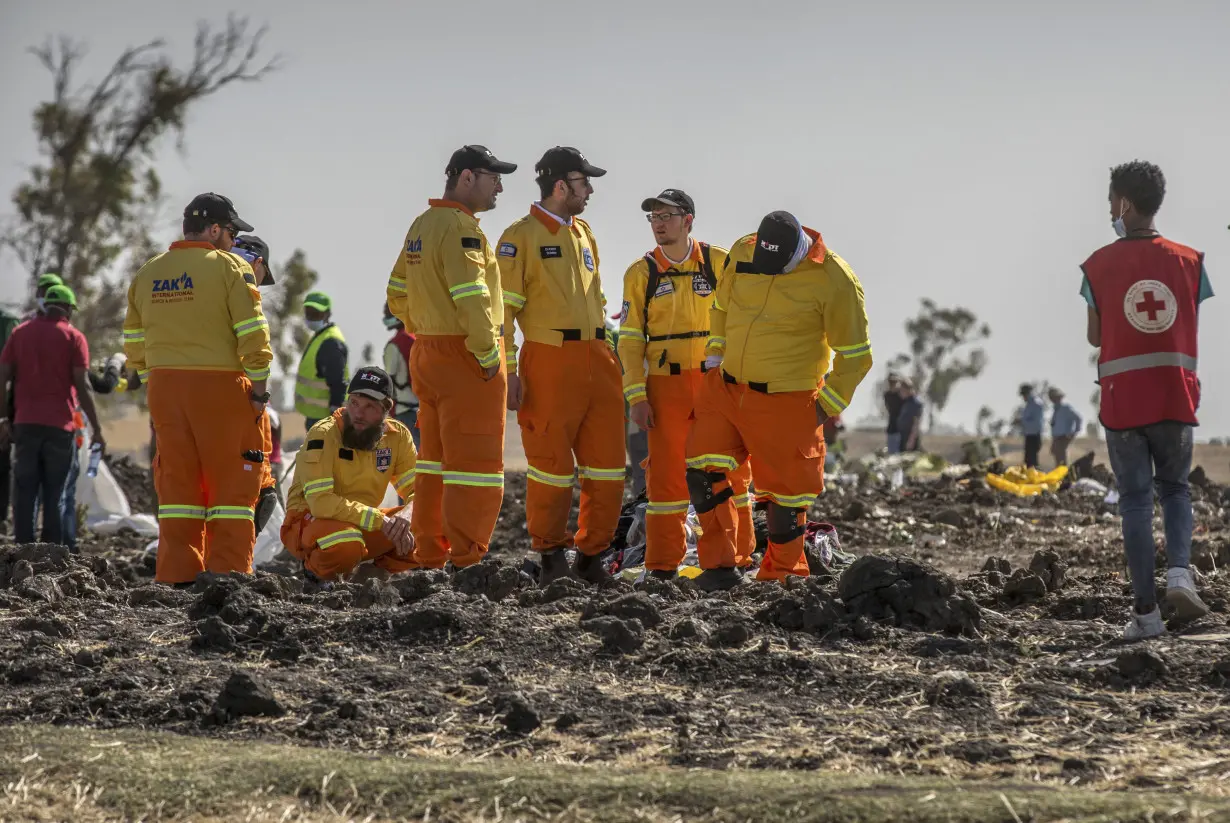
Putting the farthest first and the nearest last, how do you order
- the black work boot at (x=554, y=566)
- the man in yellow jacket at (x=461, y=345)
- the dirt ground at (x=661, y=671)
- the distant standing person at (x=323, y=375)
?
the distant standing person at (x=323, y=375)
the black work boot at (x=554, y=566)
the man in yellow jacket at (x=461, y=345)
the dirt ground at (x=661, y=671)

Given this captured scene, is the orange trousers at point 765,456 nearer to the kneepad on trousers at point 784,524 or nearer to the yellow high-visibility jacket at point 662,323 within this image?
the kneepad on trousers at point 784,524

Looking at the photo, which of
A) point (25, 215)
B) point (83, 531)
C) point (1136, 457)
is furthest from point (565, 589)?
point (25, 215)

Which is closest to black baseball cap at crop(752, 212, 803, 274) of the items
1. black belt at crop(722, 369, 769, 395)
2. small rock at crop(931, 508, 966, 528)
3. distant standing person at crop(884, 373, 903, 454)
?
black belt at crop(722, 369, 769, 395)

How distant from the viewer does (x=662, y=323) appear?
923 centimetres

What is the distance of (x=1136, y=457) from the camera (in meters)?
7.06

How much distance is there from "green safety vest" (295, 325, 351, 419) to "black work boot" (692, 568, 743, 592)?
5077mm

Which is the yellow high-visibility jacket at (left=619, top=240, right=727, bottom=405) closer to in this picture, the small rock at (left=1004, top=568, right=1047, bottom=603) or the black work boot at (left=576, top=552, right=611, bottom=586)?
the black work boot at (left=576, top=552, right=611, bottom=586)

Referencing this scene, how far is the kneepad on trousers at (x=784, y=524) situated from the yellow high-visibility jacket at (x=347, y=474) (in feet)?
7.63

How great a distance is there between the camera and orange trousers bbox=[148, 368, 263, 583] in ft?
28.9

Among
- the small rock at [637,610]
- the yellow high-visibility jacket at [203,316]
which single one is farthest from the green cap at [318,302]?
the small rock at [637,610]

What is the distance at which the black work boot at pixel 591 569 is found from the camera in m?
9.16

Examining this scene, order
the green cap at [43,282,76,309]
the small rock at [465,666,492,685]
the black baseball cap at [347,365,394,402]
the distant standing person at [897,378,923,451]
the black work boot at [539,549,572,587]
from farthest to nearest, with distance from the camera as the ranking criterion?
1. the distant standing person at [897,378,923,451]
2. the green cap at [43,282,76,309]
3. the black baseball cap at [347,365,394,402]
4. the black work boot at [539,549,572,587]
5. the small rock at [465,666,492,685]

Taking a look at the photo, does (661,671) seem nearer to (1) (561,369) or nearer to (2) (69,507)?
(1) (561,369)

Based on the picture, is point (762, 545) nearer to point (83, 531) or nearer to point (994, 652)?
point (994, 652)
